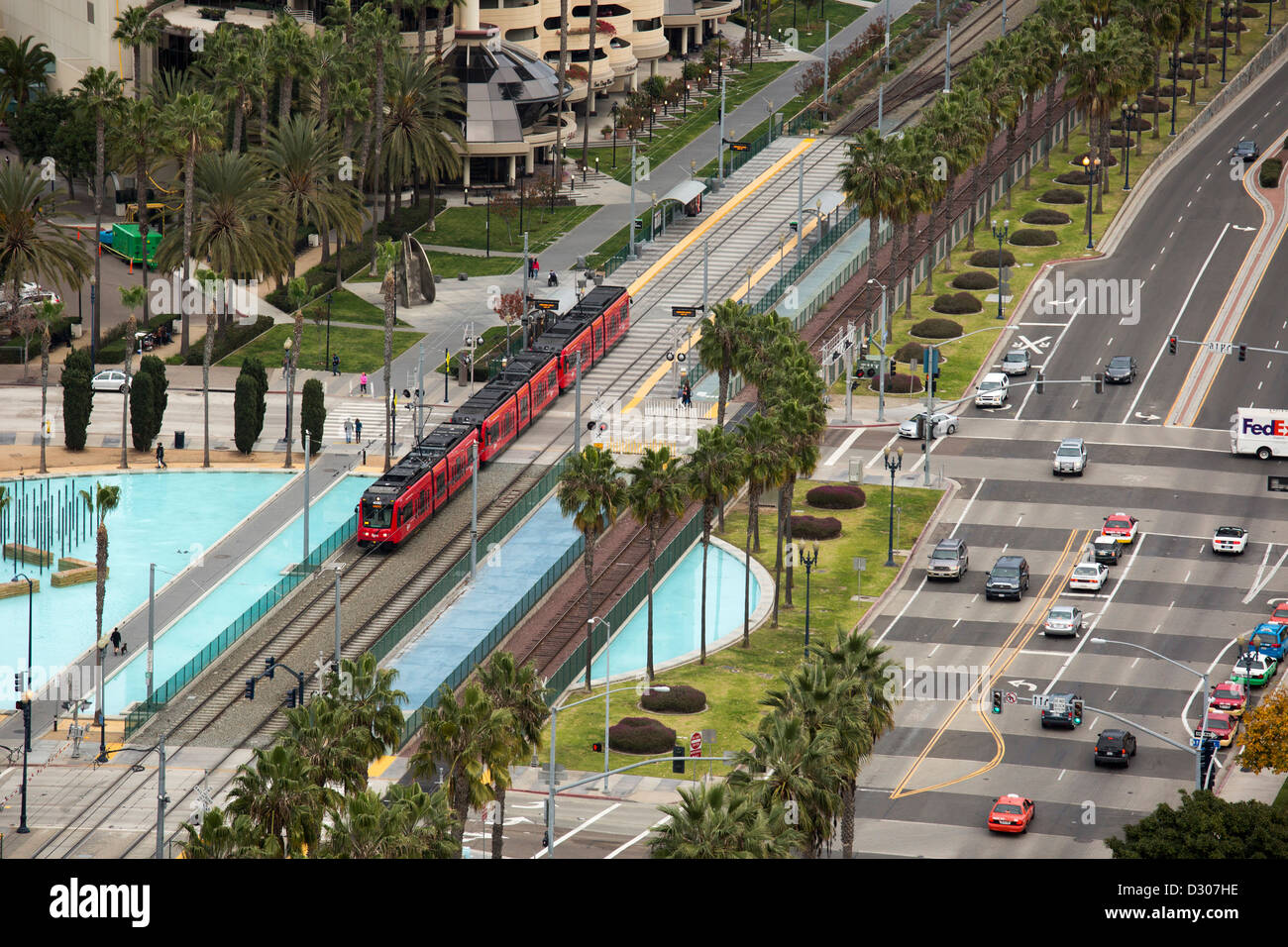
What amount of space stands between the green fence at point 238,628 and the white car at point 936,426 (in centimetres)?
3406

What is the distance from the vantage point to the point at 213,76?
166125 mm

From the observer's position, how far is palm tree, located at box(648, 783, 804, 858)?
56938mm

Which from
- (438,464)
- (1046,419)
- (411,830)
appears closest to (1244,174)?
(1046,419)

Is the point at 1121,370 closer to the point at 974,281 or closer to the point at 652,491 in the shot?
the point at 974,281

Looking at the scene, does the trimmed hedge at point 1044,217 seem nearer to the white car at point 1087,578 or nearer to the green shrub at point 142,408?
the white car at point 1087,578

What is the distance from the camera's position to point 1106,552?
11031cm

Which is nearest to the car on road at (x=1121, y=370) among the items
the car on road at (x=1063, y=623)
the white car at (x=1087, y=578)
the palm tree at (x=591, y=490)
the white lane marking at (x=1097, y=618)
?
the white lane marking at (x=1097, y=618)

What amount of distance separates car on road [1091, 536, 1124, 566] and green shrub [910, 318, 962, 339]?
33.7m

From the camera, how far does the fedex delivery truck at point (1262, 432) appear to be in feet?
401

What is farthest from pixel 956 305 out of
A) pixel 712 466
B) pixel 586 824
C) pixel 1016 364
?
pixel 586 824

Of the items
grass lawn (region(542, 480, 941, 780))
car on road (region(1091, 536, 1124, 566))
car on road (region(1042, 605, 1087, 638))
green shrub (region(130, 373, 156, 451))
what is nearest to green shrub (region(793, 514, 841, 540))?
grass lawn (region(542, 480, 941, 780))

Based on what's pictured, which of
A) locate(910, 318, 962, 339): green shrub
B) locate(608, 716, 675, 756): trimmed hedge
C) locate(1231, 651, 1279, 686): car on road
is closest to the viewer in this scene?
locate(608, 716, 675, 756): trimmed hedge

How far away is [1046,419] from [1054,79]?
46.7m

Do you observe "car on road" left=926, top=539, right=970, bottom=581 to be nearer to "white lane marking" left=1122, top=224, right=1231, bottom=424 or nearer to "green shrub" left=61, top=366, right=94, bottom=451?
"white lane marking" left=1122, top=224, right=1231, bottom=424
